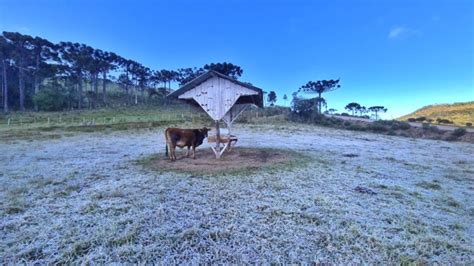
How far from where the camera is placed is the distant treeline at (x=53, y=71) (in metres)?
43.6

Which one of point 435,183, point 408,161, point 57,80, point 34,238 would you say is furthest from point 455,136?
point 57,80

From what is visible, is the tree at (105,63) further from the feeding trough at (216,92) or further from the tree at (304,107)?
the feeding trough at (216,92)

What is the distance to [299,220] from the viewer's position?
412 centimetres

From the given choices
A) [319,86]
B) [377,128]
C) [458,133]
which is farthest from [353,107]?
[458,133]

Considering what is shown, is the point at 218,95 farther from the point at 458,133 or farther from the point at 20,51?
the point at 20,51

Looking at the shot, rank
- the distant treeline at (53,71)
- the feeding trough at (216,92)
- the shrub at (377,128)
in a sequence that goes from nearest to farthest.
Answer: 1. the feeding trough at (216,92)
2. the shrub at (377,128)
3. the distant treeline at (53,71)

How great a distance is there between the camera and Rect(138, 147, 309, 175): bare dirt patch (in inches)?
290

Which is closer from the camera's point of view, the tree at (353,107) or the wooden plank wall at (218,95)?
the wooden plank wall at (218,95)

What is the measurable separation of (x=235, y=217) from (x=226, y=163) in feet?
13.1

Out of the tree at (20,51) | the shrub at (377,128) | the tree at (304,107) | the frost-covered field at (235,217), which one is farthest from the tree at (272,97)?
the frost-covered field at (235,217)

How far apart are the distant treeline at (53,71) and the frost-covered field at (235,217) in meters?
41.5

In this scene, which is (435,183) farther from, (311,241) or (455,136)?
(455,136)

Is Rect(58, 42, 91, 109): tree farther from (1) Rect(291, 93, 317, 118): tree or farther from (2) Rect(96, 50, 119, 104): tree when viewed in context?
(1) Rect(291, 93, 317, 118): tree

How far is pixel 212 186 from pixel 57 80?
207ft
